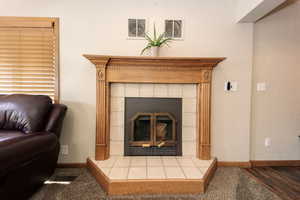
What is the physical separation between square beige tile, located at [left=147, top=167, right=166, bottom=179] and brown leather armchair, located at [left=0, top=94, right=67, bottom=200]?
1.06 m

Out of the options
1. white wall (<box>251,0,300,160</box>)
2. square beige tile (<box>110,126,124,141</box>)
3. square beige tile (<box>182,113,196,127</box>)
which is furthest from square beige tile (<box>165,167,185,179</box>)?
white wall (<box>251,0,300,160</box>)

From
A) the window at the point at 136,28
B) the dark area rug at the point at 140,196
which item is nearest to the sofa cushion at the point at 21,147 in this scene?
the dark area rug at the point at 140,196

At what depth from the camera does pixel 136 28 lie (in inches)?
89.6

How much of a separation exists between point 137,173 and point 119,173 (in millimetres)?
197

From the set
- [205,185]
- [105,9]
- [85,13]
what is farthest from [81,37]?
[205,185]

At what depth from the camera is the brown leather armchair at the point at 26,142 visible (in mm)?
1236

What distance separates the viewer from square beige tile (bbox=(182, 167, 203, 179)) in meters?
1.80

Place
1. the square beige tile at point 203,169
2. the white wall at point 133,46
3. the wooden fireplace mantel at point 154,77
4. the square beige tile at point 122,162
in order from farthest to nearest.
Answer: the white wall at point 133,46 → the wooden fireplace mantel at point 154,77 → the square beige tile at point 122,162 → the square beige tile at point 203,169

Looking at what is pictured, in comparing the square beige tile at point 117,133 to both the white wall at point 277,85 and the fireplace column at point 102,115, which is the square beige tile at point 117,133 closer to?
the fireplace column at point 102,115

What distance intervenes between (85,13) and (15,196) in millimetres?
2139

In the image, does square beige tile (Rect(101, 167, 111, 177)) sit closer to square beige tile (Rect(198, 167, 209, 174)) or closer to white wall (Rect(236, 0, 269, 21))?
square beige tile (Rect(198, 167, 209, 174))

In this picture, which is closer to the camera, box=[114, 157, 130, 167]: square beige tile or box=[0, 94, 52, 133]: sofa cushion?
box=[0, 94, 52, 133]: sofa cushion

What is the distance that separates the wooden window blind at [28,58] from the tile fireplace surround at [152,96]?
0.65m

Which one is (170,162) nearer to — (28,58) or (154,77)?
(154,77)
